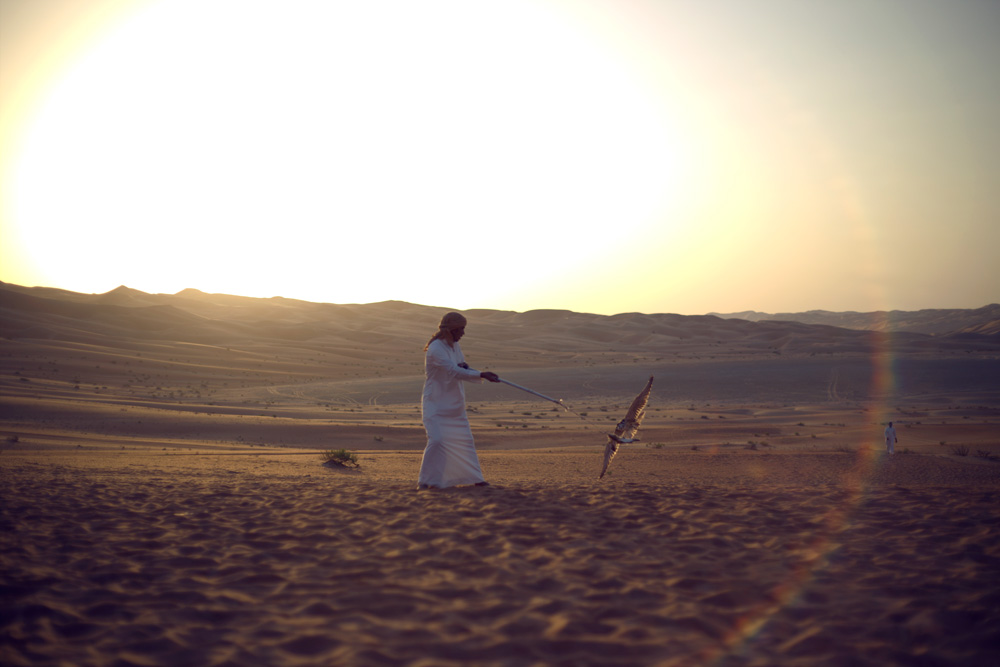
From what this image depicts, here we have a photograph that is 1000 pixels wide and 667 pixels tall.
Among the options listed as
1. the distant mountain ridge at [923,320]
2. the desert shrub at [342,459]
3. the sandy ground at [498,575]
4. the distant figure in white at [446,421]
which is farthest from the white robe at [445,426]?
the distant mountain ridge at [923,320]

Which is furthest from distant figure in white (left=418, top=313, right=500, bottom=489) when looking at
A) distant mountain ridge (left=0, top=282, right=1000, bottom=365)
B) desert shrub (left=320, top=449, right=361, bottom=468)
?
distant mountain ridge (left=0, top=282, right=1000, bottom=365)

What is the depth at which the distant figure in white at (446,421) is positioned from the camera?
322 inches

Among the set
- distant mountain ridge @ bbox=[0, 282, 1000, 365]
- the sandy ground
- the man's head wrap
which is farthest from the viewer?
distant mountain ridge @ bbox=[0, 282, 1000, 365]

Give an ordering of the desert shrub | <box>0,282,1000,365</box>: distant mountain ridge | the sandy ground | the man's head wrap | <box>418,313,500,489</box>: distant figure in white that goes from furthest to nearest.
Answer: <box>0,282,1000,365</box>: distant mountain ridge, the desert shrub, the man's head wrap, <box>418,313,500,489</box>: distant figure in white, the sandy ground

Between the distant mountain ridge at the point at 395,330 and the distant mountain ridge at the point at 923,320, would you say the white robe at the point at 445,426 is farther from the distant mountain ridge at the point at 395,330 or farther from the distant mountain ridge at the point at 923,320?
the distant mountain ridge at the point at 923,320

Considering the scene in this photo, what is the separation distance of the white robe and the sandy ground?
1.08 feet

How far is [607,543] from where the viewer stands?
5785 millimetres

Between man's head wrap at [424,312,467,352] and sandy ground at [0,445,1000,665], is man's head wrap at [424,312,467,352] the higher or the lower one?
the higher one

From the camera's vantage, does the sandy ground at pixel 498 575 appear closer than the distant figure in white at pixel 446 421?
Yes

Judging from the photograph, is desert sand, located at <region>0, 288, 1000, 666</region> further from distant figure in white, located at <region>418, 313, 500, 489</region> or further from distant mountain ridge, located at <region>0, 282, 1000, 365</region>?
distant mountain ridge, located at <region>0, 282, 1000, 365</region>

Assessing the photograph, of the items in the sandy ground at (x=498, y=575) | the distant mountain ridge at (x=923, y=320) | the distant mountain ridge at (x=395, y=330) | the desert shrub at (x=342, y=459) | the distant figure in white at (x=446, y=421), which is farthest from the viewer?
the distant mountain ridge at (x=923, y=320)

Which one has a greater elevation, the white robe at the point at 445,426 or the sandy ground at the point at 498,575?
the white robe at the point at 445,426

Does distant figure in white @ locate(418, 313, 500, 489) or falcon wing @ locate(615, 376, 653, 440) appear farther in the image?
falcon wing @ locate(615, 376, 653, 440)

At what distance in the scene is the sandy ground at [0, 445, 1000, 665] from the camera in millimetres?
3838
